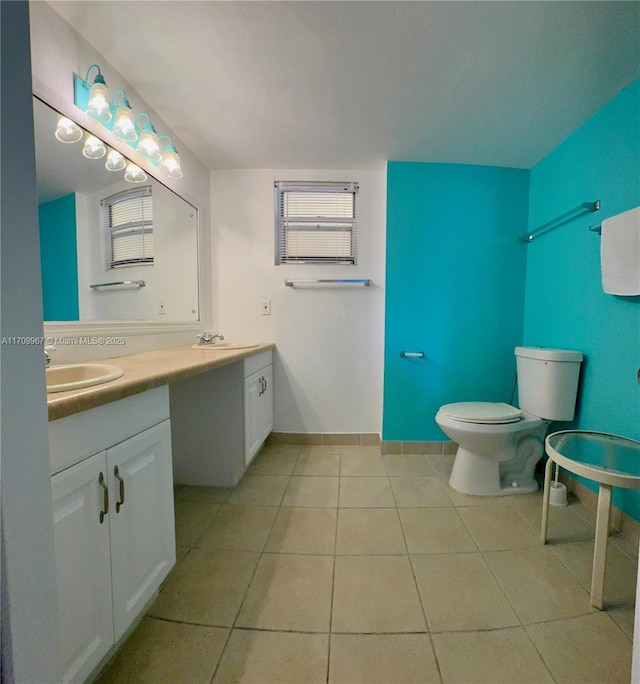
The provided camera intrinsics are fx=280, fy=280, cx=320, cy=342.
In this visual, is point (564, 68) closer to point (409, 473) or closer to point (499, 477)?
point (499, 477)

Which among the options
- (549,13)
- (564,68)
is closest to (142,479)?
(549,13)

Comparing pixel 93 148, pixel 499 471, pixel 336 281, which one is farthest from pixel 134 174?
pixel 499 471

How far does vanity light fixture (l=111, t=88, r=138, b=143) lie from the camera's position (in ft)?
3.83

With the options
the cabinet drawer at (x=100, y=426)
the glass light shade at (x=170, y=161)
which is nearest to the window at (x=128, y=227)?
the glass light shade at (x=170, y=161)

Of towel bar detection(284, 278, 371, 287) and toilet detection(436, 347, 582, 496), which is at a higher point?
towel bar detection(284, 278, 371, 287)

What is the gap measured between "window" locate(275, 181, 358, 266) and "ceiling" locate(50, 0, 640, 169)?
40 cm

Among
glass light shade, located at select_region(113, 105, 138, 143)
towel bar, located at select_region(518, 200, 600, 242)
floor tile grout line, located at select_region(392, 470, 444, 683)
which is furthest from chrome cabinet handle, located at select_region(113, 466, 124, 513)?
towel bar, located at select_region(518, 200, 600, 242)

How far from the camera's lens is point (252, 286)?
2.11m

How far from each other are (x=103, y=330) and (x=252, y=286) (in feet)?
3.44

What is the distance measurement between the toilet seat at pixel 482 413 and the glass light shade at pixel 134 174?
2.03 m

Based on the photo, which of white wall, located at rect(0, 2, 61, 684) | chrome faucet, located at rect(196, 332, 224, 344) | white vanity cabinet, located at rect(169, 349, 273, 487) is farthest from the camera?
chrome faucet, located at rect(196, 332, 224, 344)

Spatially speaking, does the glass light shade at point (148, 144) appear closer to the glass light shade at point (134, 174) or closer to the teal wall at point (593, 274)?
the glass light shade at point (134, 174)

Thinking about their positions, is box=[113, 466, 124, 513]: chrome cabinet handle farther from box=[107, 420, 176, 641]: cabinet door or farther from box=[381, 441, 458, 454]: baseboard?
box=[381, 441, 458, 454]: baseboard

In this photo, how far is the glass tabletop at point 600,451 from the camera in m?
0.95
